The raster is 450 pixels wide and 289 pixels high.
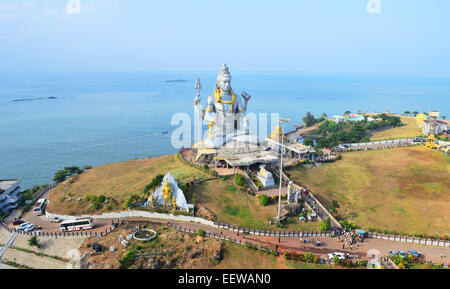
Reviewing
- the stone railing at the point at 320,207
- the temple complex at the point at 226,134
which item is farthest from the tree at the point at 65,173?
the stone railing at the point at 320,207

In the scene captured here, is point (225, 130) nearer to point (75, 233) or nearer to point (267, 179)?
point (267, 179)

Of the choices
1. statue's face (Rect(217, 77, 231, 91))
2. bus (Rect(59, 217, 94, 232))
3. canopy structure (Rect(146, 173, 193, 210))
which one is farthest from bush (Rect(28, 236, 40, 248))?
statue's face (Rect(217, 77, 231, 91))

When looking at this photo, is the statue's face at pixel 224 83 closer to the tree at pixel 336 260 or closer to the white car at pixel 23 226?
the tree at pixel 336 260

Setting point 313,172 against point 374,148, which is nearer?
point 313,172

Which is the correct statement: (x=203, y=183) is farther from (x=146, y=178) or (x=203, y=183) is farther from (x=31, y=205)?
(x=31, y=205)

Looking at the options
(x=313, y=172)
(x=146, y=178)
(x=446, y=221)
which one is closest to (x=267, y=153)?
(x=313, y=172)

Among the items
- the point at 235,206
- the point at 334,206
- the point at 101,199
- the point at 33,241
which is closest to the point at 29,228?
the point at 33,241

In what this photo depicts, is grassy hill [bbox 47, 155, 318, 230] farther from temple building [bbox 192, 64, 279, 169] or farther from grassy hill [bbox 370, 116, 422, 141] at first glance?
grassy hill [bbox 370, 116, 422, 141]
